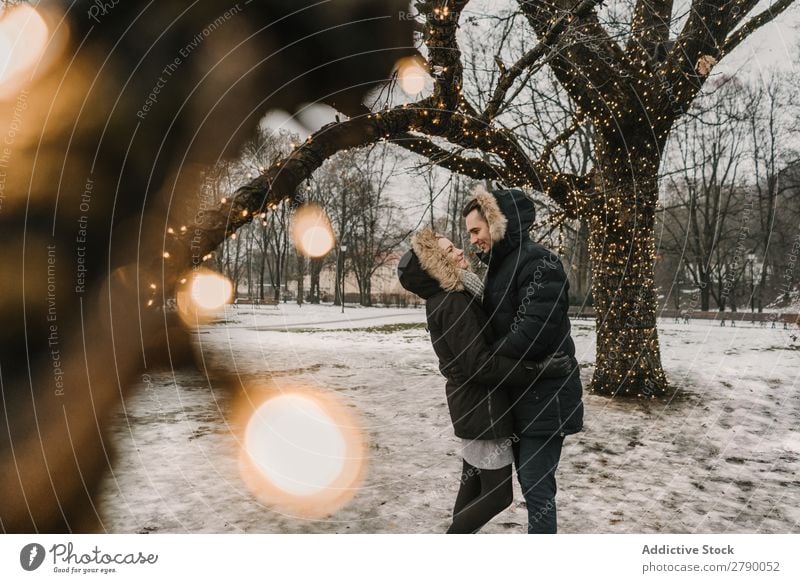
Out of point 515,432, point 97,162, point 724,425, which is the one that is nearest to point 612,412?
point 724,425

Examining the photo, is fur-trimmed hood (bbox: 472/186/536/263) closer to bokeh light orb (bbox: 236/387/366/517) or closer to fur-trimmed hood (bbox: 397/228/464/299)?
fur-trimmed hood (bbox: 397/228/464/299)

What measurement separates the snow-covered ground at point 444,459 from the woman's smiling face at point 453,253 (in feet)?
6.64

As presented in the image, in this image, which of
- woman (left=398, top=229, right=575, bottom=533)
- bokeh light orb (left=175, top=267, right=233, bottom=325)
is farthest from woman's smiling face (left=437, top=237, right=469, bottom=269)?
bokeh light orb (left=175, top=267, right=233, bottom=325)

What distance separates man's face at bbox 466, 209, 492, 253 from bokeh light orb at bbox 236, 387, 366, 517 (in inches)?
93.6

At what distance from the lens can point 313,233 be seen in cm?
1950

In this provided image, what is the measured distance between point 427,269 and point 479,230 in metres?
0.48

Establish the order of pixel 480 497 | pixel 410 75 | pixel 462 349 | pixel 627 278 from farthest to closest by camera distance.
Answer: pixel 627 278 < pixel 410 75 < pixel 480 497 < pixel 462 349

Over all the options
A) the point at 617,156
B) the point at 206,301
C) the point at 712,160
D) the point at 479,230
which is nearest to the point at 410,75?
the point at 617,156

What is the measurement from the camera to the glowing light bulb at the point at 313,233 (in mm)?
14992

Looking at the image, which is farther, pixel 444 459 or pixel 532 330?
pixel 444 459

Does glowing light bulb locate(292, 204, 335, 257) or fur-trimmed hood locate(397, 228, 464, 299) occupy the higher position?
glowing light bulb locate(292, 204, 335, 257)

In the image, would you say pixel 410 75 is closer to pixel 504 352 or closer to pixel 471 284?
pixel 471 284

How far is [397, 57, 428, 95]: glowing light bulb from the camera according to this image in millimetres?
5652

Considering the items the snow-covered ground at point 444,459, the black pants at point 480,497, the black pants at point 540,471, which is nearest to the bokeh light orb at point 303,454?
the snow-covered ground at point 444,459
